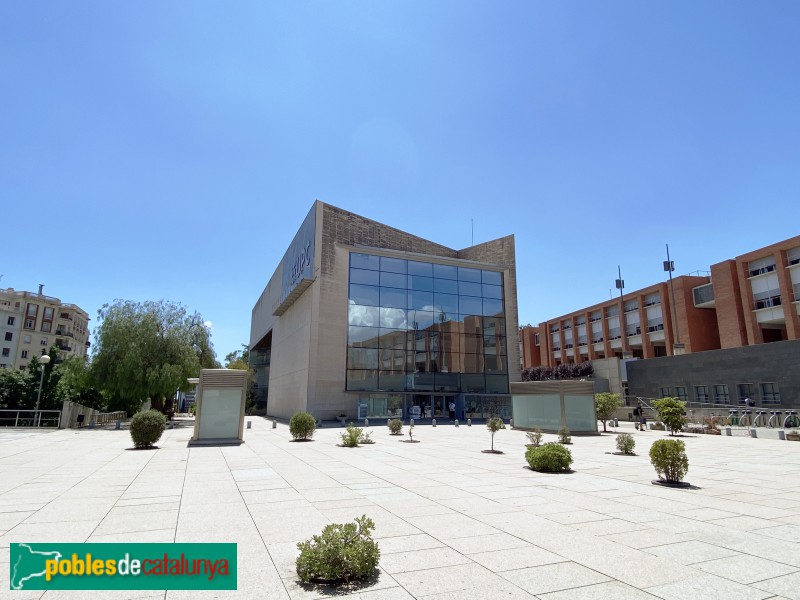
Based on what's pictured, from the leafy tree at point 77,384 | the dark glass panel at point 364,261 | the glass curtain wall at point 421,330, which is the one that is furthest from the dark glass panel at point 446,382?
the leafy tree at point 77,384

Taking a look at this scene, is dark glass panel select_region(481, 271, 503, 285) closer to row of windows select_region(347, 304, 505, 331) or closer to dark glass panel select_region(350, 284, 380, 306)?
row of windows select_region(347, 304, 505, 331)

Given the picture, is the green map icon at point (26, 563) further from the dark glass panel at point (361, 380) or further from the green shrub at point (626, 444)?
the dark glass panel at point (361, 380)

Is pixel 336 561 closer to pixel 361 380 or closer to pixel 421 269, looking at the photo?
pixel 361 380

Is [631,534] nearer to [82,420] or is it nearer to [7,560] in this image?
[7,560]

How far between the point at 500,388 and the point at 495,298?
28.9 ft

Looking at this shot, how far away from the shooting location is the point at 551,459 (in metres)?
12.6

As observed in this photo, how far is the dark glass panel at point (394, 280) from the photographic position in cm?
4084

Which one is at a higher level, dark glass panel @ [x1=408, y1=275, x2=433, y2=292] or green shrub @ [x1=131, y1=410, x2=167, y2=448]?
dark glass panel @ [x1=408, y1=275, x2=433, y2=292]

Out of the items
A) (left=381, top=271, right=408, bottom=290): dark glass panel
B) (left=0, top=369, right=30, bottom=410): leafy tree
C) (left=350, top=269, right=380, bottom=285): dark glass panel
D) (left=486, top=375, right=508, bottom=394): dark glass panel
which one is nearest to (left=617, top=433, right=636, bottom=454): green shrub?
(left=486, top=375, right=508, bottom=394): dark glass panel

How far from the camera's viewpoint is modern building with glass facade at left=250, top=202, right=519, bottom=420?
38.2 metres

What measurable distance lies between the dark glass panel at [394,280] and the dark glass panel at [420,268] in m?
0.92

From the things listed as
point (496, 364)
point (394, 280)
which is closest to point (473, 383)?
point (496, 364)

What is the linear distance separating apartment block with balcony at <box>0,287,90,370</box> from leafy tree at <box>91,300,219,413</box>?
53587mm

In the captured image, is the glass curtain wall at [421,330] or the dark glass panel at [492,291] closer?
the glass curtain wall at [421,330]
